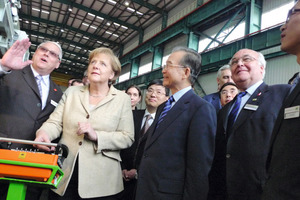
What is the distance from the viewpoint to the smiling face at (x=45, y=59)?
2.52 meters

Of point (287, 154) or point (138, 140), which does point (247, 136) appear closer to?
point (287, 154)

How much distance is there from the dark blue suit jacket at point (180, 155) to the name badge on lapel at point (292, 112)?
0.67 m

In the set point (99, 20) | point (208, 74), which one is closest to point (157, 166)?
point (208, 74)

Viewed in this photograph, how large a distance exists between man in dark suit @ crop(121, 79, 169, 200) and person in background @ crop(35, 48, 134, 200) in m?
0.69

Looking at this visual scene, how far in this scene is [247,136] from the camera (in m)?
1.96

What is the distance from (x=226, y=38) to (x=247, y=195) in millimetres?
10546

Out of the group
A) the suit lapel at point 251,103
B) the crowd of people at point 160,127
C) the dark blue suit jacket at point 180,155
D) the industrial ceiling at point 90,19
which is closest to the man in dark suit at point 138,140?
the crowd of people at point 160,127

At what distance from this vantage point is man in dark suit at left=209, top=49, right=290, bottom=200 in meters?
1.85

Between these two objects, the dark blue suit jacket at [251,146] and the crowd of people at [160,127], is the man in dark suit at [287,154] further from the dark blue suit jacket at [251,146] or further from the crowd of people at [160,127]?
the dark blue suit jacket at [251,146]

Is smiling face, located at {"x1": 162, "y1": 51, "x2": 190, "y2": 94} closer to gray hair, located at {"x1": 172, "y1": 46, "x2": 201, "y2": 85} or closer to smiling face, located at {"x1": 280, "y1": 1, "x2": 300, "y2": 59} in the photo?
gray hair, located at {"x1": 172, "y1": 46, "x2": 201, "y2": 85}

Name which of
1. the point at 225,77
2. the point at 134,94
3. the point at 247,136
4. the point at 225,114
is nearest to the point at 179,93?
the point at 225,114

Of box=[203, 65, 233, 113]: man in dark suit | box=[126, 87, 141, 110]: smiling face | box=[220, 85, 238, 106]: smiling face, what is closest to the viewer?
box=[220, 85, 238, 106]: smiling face

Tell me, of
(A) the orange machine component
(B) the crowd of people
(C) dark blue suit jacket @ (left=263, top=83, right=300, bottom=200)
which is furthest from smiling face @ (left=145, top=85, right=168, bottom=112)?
(C) dark blue suit jacket @ (left=263, top=83, right=300, bottom=200)

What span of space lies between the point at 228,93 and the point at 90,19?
60.4 ft
